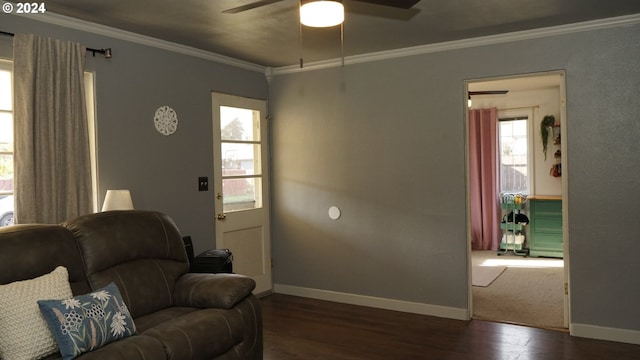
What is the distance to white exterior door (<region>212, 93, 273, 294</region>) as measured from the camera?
4797 millimetres

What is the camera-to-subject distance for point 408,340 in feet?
12.7

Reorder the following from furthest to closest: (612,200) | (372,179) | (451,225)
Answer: (372,179)
(451,225)
(612,200)

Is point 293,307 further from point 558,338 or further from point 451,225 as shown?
point 558,338

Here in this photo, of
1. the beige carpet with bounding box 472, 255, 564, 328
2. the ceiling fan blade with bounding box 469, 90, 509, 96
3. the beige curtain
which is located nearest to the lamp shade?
the beige curtain

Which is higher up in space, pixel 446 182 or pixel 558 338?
pixel 446 182

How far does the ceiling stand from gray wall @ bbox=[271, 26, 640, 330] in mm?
322

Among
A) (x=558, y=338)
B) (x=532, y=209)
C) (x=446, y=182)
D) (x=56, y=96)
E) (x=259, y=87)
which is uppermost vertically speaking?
(x=259, y=87)

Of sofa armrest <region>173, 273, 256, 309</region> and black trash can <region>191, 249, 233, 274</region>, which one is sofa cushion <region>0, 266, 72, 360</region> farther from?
black trash can <region>191, 249, 233, 274</region>

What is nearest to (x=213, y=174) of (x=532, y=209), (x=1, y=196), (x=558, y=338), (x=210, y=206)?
(x=210, y=206)

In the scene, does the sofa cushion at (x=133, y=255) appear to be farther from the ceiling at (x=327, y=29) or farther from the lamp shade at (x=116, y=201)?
the ceiling at (x=327, y=29)

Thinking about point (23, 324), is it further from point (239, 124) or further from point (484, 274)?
point (484, 274)

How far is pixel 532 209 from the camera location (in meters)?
6.91

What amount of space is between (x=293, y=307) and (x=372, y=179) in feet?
4.93

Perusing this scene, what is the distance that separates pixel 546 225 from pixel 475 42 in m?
3.68
